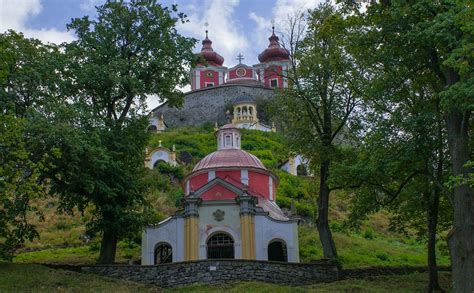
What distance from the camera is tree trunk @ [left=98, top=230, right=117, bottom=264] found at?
22.5m

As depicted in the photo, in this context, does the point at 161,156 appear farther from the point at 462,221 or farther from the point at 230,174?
the point at 462,221

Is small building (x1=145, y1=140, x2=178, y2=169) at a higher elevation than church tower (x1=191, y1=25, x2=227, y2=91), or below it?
below

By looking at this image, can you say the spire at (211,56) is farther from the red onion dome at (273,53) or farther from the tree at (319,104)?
the tree at (319,104)

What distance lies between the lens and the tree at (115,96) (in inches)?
854

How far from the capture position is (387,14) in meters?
17.5

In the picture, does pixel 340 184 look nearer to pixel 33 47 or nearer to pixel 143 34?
pixel 143 34

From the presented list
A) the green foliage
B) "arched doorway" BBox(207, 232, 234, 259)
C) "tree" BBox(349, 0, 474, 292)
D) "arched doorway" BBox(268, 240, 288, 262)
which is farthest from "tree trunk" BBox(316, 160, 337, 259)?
the green foliage

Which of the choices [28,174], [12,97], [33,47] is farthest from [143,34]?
[28,174]

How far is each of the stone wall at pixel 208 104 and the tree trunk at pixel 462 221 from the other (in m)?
60.9

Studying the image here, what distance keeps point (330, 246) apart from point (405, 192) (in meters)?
3.55

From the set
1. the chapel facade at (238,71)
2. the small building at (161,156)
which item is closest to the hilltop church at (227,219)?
the small building at (161,156)

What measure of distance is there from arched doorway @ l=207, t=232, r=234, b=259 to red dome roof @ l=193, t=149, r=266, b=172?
509 centimetres

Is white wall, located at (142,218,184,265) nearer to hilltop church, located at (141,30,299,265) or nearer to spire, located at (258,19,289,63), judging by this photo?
hilltop church, located at (141,30,299,265)

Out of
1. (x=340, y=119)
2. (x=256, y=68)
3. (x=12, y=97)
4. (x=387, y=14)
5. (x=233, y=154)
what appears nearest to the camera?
(x=387, y=14)
